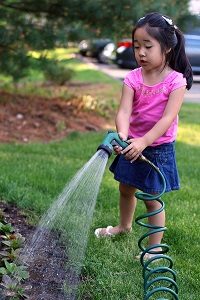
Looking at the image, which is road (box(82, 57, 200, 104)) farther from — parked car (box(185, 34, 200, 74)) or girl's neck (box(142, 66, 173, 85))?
girl's neck (box(142, 66, 173, 85))

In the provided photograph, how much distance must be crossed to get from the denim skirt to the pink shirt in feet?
0.19

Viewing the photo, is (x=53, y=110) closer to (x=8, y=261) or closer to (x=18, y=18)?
(x=18, y=18)

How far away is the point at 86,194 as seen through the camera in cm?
291

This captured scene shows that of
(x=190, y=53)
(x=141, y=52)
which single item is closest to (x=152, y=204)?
(x=141, y=52)

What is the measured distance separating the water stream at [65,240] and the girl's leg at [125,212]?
23cm

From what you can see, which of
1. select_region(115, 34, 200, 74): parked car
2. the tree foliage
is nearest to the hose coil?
the tree foliage

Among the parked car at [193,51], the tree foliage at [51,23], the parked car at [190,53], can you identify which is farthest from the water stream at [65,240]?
the parked car at [193,51]

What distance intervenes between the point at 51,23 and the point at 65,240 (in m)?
4.86

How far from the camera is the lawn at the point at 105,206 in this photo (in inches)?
120

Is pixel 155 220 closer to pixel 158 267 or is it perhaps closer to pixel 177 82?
pixel 158 267

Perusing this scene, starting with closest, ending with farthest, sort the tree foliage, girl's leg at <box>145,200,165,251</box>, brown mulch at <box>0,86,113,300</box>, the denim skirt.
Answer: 1. the denim skirt
2. girl's leg at <box>145,200,165,251</box>
3. brown mulch at <box>0,86,113,300</box>
4. the tree foliage

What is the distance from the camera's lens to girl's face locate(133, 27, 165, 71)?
9.70 feet

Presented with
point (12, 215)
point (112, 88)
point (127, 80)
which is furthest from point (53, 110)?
point (127, 80)

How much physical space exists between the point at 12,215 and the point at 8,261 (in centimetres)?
82
